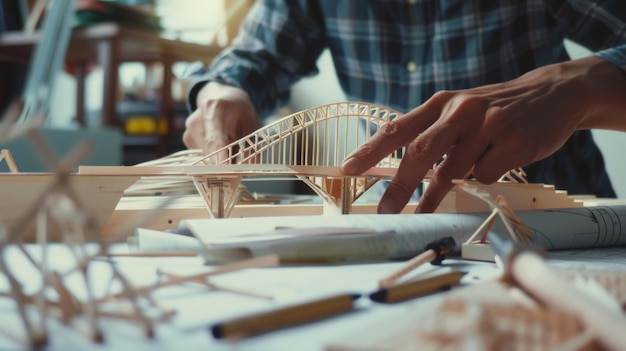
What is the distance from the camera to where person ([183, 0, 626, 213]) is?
3.03 feet

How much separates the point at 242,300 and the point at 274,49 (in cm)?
137

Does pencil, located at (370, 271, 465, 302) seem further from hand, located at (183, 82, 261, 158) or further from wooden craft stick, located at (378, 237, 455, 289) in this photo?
hand, located at (183, 82, 261, 158)

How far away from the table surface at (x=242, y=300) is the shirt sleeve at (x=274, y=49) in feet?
3.25

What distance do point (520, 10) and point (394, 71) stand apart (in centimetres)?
36

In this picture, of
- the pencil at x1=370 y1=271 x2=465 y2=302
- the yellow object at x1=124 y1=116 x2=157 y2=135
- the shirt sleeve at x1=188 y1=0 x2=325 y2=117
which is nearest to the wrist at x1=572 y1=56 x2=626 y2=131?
the pencil at x1=370 y1=271 x2=465 y2=302

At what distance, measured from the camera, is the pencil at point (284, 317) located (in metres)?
0.38

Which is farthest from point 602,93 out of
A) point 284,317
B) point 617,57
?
point 284,317

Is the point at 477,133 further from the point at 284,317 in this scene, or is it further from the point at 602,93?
the point at 284,317

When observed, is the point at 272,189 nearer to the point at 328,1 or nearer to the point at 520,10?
the point at 328,1

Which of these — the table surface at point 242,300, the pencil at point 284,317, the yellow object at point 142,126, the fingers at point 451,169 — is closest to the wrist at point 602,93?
the fingers at point 451,169

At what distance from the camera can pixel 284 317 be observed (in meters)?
0.40

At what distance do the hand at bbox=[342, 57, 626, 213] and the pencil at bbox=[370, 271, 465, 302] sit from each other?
0.35 metres

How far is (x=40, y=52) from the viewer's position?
1.70 m

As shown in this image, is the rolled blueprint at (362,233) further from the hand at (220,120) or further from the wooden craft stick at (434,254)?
the hand at (220,120)
